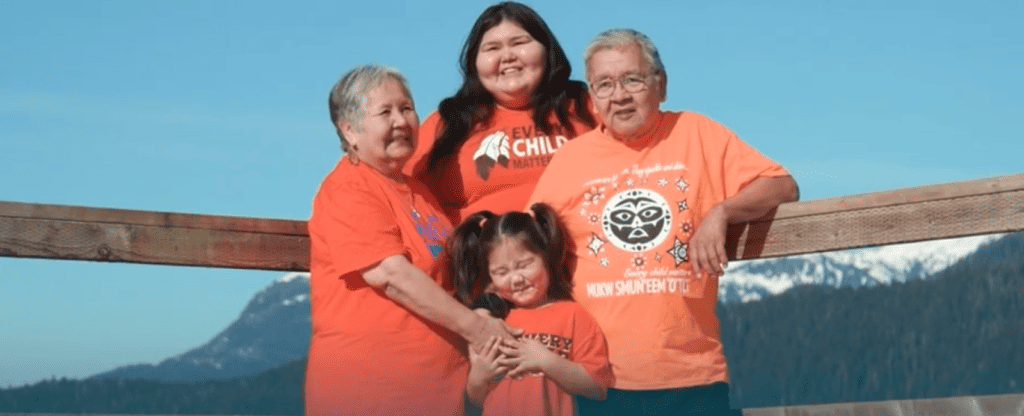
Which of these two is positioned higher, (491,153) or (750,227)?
(491,153)

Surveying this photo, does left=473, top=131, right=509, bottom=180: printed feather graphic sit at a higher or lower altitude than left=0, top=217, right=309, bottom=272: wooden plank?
higher

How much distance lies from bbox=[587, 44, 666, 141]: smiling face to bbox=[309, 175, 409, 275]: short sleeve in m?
0.76

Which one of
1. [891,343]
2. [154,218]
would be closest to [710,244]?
[154,218]

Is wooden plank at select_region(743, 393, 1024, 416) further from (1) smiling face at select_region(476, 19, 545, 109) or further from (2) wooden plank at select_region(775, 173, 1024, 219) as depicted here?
(1) smiling face at select_region(476, 19, 545, 109)

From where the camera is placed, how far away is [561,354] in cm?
378

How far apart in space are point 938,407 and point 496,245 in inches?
72.8

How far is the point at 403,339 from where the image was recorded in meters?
3.71

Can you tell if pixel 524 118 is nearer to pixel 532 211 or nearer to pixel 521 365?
pixel 532 211

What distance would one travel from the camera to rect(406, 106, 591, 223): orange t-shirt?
4312 mm

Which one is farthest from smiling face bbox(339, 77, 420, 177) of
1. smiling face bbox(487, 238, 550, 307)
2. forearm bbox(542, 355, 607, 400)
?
forearm bbox(542, 355, 607, 400)

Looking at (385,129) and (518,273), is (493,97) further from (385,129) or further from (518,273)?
(518,273)

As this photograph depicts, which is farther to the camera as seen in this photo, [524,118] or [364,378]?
[524,118]

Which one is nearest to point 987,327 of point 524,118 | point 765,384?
point 765,384

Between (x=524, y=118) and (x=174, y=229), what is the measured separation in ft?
4.26
